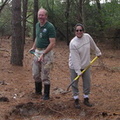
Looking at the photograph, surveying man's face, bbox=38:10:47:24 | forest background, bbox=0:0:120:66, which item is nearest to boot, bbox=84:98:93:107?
man's face, bbox=38:10:47:24

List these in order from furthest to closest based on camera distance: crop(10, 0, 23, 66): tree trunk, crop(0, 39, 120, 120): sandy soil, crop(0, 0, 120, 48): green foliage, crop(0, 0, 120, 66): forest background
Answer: crop(0, 0, 120, 48): green foliage, crop(0, 0, 120, 66): forest background, crop(10, 0, 23, 66): tree trunk, crop(0, 39, 120, 120): sandy soil

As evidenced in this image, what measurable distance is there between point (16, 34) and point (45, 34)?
417 centimetres

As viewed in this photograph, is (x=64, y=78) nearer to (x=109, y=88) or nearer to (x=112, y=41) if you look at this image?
(x=109, y=88)

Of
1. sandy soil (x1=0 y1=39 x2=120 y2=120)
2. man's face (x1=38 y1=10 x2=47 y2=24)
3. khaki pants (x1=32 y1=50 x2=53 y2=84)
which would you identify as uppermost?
man's face (x1=38 y1=10 x2=47 y2=24)

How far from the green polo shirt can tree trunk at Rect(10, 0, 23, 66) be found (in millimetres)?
3980

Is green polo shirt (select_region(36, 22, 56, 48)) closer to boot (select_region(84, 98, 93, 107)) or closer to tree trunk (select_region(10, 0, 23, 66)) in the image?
boot (select_region(84, 98, 93, 107))

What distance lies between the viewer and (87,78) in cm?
584

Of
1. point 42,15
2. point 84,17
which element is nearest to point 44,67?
point 42,15

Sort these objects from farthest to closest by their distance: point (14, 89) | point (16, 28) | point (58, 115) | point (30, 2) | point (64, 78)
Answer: point (30, 2) → point (16, 28) → point (64, 78) → point (14, 89) → point (58, 115)

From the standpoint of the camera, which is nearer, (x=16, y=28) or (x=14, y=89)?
(x=14, y=89)

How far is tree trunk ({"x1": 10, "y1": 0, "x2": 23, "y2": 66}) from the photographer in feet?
32.4

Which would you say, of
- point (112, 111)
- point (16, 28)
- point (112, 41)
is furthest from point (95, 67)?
point (112, 41)

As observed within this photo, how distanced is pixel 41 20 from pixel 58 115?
2025 millimetres

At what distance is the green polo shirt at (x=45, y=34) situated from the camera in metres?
5.98
